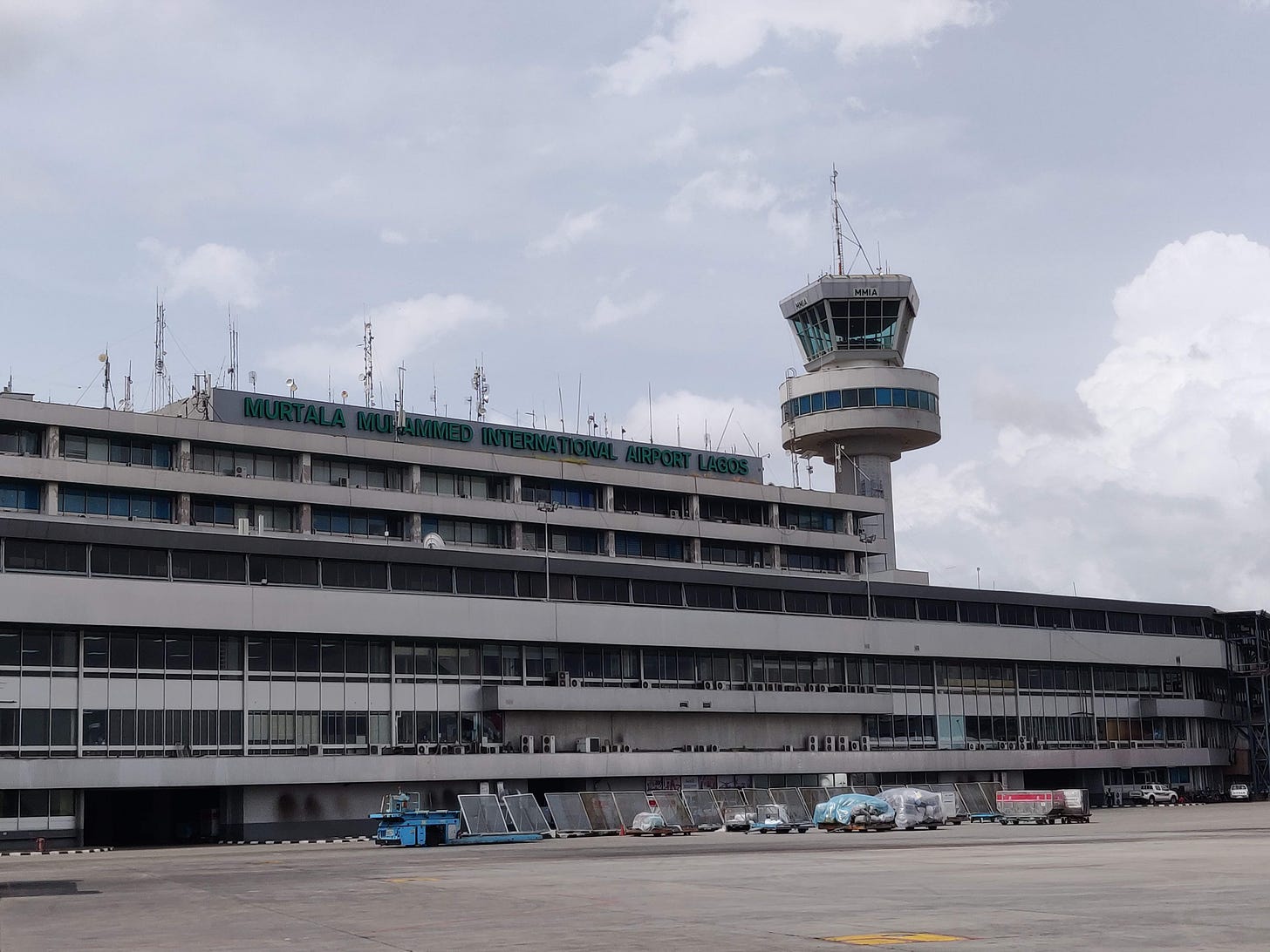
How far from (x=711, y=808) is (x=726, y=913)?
56626 mm

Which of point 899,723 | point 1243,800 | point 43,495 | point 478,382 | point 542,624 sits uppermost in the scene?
point 478,382

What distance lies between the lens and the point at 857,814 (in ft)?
234

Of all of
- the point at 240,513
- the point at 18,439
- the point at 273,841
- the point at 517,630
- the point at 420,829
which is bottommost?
the point at 273,841

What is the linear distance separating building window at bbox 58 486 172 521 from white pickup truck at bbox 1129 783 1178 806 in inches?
3111

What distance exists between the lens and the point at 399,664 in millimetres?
88938

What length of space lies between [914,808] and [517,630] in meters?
29.8

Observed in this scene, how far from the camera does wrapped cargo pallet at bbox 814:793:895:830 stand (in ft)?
233

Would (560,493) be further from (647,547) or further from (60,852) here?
(60,852)

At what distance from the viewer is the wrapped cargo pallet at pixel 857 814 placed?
71.0 metres

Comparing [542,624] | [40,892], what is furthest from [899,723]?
[40,892]

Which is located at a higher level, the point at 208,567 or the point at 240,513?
the point at 240,513

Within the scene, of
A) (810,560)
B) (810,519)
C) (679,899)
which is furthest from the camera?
(810,519)

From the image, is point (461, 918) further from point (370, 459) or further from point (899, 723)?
point (899, 723)

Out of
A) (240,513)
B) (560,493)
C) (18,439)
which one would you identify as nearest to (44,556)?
(18,439)
